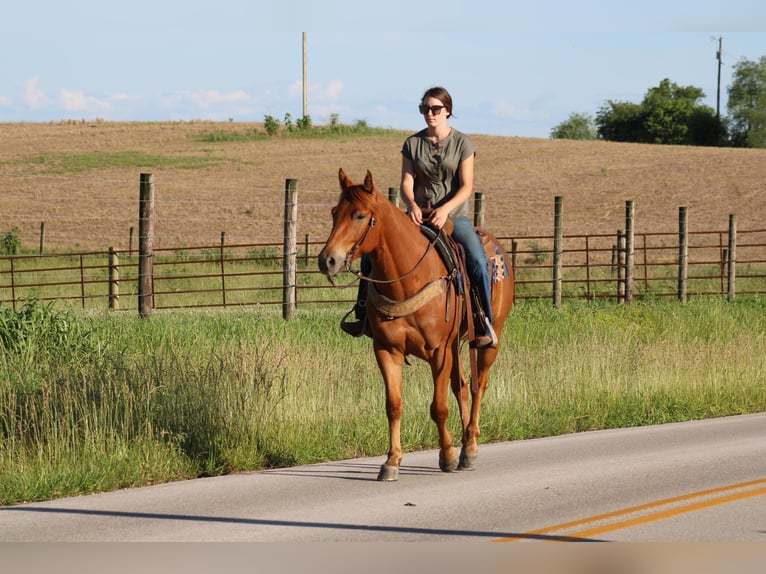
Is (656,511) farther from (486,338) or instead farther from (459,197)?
(459,197)

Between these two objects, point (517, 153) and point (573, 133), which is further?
point (573, 133)

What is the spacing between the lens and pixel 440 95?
400 inches

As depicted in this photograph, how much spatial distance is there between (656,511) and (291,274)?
13.7 m

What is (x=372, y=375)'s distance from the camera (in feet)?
46.7

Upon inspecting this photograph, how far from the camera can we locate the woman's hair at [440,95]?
10.1m

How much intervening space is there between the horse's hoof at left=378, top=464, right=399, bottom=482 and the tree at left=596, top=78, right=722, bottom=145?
109872 millimetres

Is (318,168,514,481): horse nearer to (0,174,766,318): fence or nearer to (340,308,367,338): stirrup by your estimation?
(340,308,367,338): stirrup

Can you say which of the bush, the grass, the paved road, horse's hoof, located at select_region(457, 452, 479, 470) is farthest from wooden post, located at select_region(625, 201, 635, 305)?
the grass

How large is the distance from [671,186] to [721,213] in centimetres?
884

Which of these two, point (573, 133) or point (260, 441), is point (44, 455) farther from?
point (573, 133)

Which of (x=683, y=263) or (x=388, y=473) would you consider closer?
(x=388, y=473)

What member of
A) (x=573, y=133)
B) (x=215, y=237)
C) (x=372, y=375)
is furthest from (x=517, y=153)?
(x=573, y=133)

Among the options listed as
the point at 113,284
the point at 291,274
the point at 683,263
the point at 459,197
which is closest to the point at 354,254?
the point at 459,197

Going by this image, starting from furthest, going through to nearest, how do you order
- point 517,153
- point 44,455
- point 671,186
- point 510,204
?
point 517,153, point 671,186, point 510,204, point 44,455
